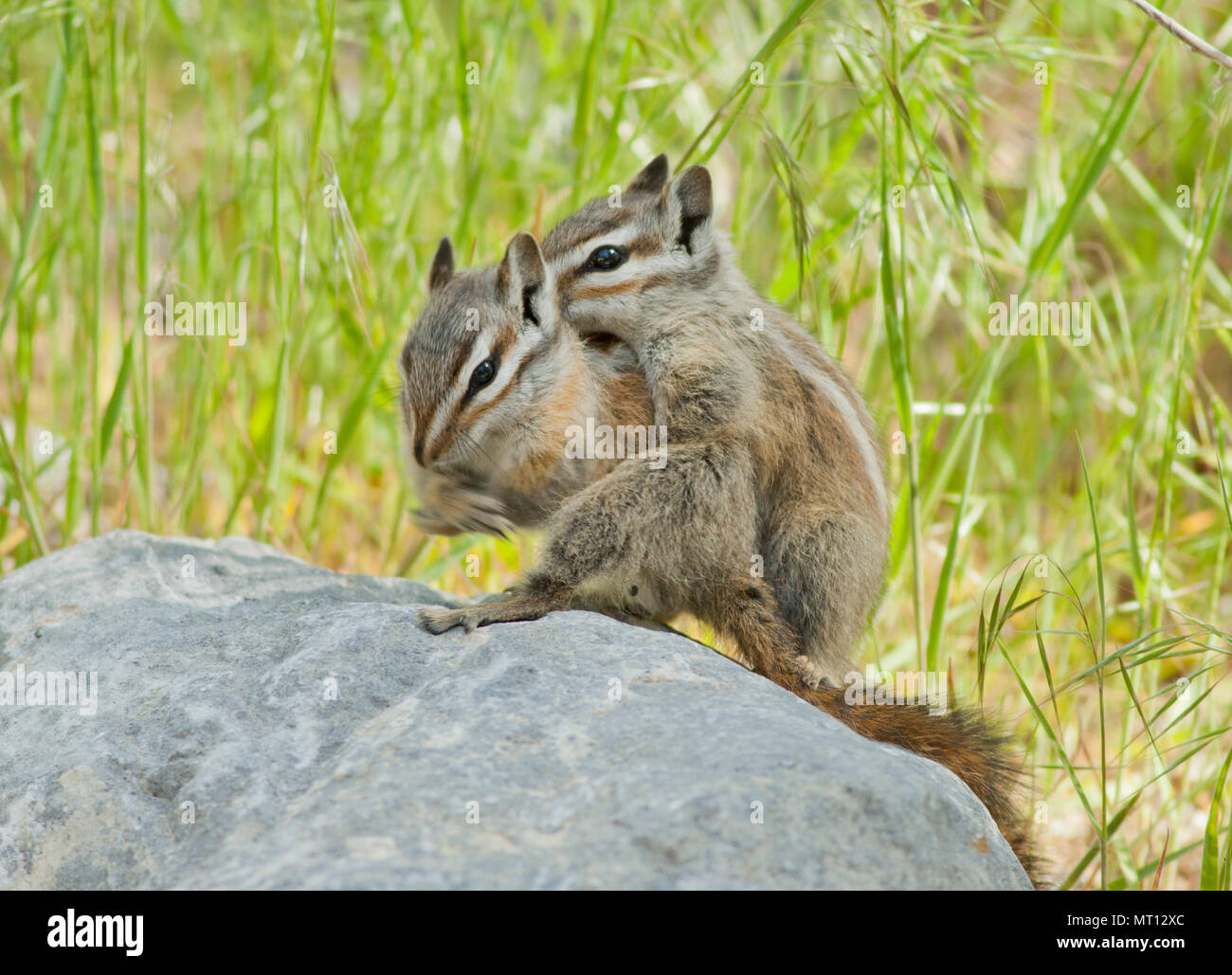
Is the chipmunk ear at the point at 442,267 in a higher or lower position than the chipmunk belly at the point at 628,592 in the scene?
higher

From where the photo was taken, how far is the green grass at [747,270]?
3.54m

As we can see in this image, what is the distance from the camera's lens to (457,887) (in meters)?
1.88

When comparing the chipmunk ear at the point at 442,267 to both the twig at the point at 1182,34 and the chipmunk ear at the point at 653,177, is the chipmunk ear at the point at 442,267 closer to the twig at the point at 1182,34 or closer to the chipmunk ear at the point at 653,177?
the chipmunk ear at the point at 653,177

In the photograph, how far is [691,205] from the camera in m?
3.66

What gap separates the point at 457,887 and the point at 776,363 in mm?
1988

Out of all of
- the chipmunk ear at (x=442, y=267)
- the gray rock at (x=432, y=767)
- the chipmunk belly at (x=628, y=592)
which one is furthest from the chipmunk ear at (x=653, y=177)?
the gray rock at (x=432, y=767)

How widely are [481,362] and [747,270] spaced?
188 cm

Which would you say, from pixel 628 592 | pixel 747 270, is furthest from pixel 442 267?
pixel 747 270

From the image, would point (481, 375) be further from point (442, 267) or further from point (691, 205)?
point (691, 205)

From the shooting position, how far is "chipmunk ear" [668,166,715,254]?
364 cm

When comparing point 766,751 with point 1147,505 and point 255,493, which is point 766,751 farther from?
point 1147,505

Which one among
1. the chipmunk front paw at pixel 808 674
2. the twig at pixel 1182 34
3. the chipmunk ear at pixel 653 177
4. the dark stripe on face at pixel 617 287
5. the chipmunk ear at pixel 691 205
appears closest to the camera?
the twig at pixel 1182 34

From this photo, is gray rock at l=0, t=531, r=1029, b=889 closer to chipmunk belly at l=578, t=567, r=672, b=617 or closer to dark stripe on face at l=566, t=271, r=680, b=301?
chipmunk belly at l=578, t=567, r=672, b=617
